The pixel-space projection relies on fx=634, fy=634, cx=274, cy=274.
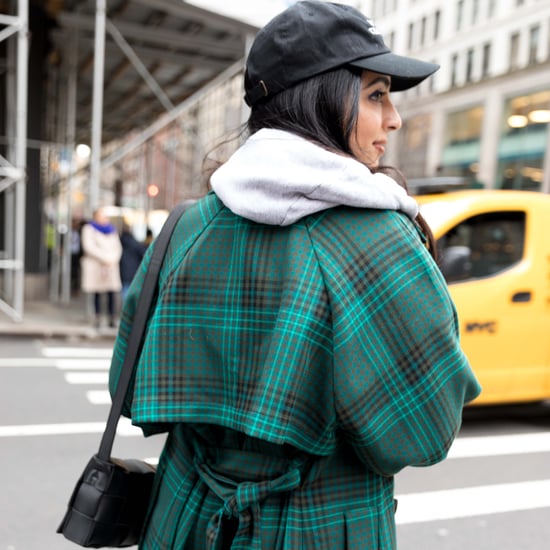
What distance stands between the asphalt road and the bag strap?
87.1 inches

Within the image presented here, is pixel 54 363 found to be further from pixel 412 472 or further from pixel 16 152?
pixel 412 472

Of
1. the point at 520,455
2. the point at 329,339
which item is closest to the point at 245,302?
the point at 329,339

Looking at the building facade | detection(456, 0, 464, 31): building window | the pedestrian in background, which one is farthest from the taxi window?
detection(456, 0, 464, 31): building window

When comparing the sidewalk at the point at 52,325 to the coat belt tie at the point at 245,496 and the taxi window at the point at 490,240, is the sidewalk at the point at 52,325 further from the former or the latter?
the coat belt tie at the point at 245,496

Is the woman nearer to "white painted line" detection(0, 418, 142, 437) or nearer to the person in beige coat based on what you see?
"white painted line" detection(0, 418, 142, 437)

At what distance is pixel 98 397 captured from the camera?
602 centimetres

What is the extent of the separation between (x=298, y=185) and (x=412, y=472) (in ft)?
12.2

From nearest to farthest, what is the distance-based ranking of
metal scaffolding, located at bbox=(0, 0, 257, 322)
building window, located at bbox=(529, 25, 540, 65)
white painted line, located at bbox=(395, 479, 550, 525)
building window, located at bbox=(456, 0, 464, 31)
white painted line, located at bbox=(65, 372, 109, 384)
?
white painted line, located at bbox=(395, 479, 550, 525), white painted line, located at bbox=(65, 372, 109, 384), metal scaffolding, located at bbox=(0, 0, 257, 322), building window, located at bbox=(529, 25, 540, 65), building window, located at bbox=(456, 0, 464, 31)

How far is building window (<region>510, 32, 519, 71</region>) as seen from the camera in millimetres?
29188

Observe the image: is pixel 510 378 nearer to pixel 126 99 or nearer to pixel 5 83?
pixel 5 83

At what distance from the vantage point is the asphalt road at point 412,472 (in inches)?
134

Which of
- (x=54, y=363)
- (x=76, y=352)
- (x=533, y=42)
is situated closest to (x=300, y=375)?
(x=54, y=363)

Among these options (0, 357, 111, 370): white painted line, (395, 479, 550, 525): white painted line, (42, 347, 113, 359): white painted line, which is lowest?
(42, 347, 113, 359): white painted line

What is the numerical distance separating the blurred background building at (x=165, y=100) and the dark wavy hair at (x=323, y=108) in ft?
1.13
